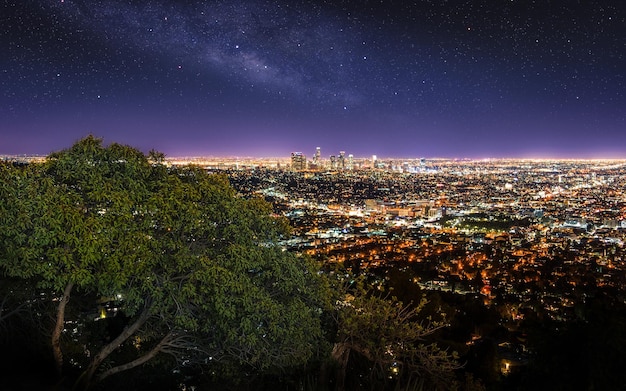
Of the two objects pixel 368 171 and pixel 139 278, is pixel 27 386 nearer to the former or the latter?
pixel 139 278

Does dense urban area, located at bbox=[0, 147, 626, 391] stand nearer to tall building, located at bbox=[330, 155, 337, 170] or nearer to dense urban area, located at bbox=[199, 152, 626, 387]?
dense urban area, located at bbox=[199, 152, 626, 387]

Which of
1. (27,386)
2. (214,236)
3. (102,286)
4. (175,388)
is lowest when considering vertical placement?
(175,388)

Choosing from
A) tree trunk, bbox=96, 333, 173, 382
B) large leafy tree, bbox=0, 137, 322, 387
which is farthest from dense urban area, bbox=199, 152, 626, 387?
tree trunk, bbox=96, 333, 173, 382

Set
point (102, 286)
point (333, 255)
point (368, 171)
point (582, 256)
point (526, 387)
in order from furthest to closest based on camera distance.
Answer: point (368, 171)
point (582, 256)
point (333, 255)
point (102, 286)
point (526, 387)

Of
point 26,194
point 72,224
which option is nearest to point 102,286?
point 72,224

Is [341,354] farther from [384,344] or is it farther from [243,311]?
[243,311]

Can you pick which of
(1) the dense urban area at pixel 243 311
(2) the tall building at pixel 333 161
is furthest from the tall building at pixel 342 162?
(1) the dense urban area at pixel 243 311

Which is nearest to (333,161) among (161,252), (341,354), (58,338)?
(341,354)

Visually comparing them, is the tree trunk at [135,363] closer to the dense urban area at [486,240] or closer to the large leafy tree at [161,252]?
the large leafy tree at [161,252]

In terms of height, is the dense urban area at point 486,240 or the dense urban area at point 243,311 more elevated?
the dense urban area at point 243,311
